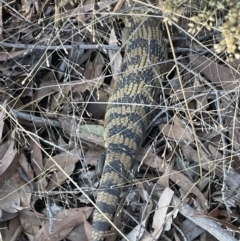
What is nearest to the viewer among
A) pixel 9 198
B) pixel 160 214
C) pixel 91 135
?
pixel 160 214

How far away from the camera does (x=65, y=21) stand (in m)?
3.05

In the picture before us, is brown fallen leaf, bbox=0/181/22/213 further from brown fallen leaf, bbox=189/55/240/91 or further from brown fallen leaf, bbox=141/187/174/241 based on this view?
brown fallen leaf, bbox=189/55/240/91

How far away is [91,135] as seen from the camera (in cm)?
305

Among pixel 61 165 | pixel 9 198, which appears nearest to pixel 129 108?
pixel 61 165

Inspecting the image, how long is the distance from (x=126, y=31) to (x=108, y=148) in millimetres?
839

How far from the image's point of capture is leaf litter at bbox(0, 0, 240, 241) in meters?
2.80

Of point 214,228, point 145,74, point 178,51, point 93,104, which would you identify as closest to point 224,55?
point 178,51

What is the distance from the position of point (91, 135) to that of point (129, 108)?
289 mm

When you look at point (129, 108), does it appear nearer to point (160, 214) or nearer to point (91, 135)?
point (91, 135)

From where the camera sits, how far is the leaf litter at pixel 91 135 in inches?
110

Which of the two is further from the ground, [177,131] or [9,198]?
[177,131]

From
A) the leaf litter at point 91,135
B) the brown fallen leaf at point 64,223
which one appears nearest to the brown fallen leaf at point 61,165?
the leaf litter at point 91,135

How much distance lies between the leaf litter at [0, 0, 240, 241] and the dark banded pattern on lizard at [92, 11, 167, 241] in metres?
0.08

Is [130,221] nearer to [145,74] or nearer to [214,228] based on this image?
[214,228]
